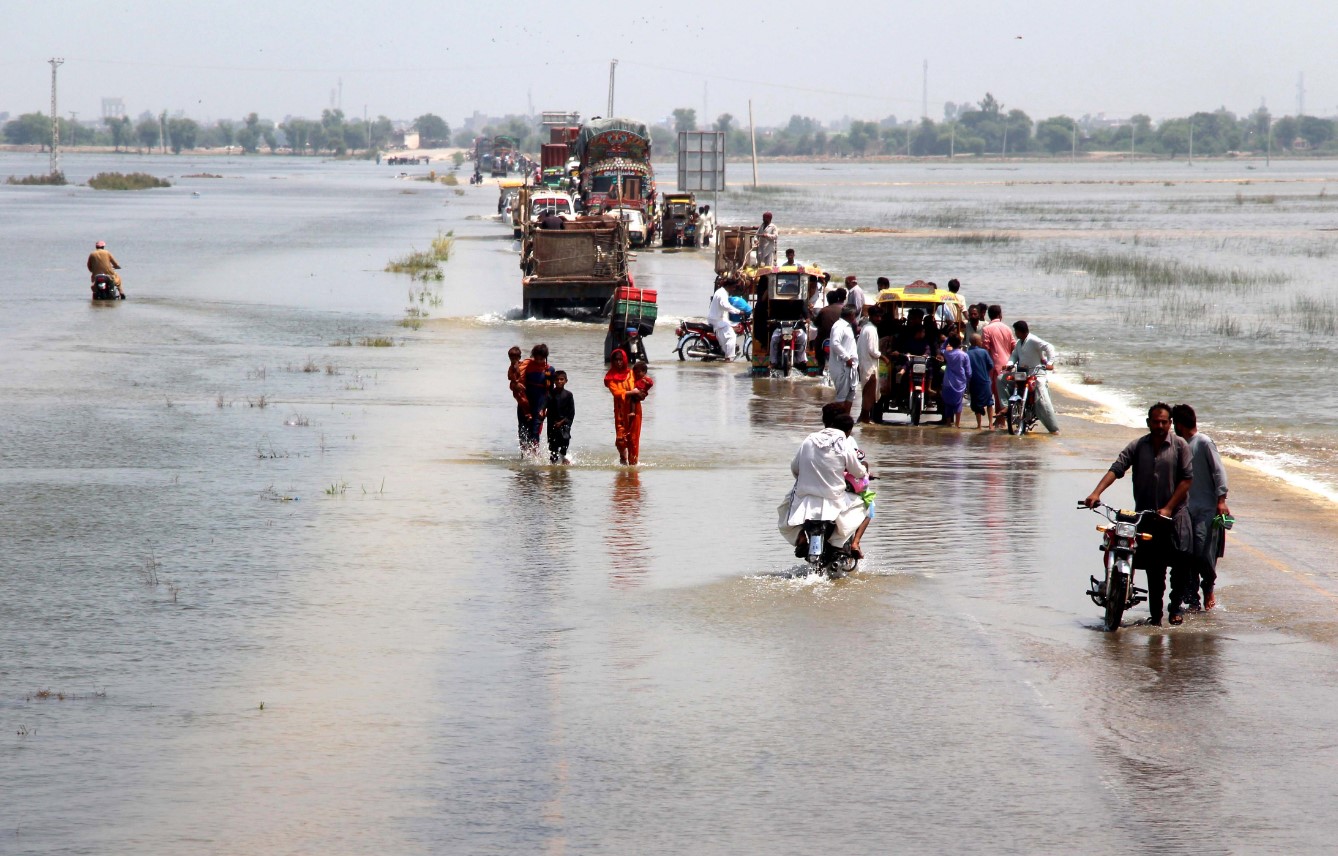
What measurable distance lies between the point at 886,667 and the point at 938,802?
2295 mm

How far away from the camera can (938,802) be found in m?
7.78

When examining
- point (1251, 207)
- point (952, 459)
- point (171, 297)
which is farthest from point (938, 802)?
point (1251, 207)

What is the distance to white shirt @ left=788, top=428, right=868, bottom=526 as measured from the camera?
1190 centimetres

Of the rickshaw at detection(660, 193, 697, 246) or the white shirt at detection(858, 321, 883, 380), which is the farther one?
the rickshaw at detection(660, 193, 697, 246)

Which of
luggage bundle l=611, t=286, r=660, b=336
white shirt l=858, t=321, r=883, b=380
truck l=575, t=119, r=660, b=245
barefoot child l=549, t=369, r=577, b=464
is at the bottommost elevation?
barefoot child l=549, t=369, r=577, b=464

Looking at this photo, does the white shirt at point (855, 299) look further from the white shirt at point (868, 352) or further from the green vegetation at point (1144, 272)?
the green vegetation at point (1144, 272)

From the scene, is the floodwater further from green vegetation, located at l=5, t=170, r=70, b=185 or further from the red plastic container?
green vegetation, located at l=5, t=170, r=70, b=185

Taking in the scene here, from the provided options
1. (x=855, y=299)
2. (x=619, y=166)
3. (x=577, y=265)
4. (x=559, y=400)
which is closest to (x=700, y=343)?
(x=855, y=299)

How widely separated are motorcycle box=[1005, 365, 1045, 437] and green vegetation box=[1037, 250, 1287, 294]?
28735 mm

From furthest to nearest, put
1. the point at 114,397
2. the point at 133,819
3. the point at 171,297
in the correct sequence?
1. the point at 171,297
2. the point at 114,397
3. the point at 133,819

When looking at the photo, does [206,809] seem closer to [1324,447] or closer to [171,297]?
[1324,447]

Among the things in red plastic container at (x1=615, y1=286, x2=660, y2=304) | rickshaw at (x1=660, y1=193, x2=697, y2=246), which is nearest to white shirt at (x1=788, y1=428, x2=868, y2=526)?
red plastic container at (x1=615, y1=286, x2=660, y2=304)

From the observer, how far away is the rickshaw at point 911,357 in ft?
67.9

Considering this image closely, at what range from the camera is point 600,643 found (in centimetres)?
1055
